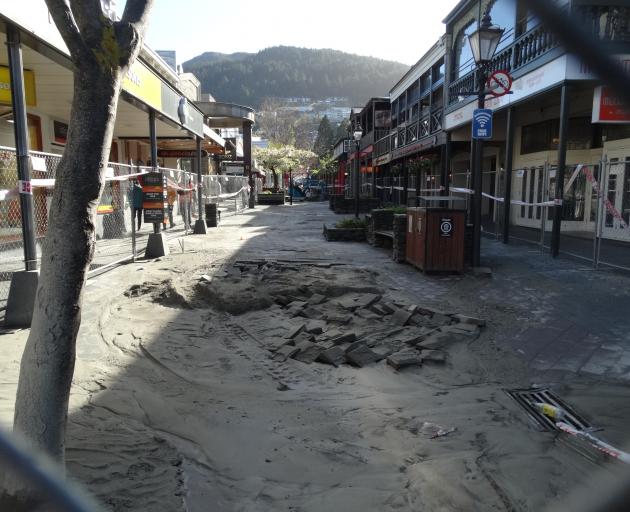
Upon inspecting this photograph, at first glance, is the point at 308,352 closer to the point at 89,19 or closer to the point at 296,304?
the point at 296,304

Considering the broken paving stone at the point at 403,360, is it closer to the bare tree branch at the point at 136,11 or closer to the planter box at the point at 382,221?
the bare tree branch at the point at 136,11

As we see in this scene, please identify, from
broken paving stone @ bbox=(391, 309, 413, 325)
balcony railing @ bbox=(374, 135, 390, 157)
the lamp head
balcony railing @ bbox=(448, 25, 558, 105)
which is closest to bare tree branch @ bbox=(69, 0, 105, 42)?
broken paving stone @ bbox=(391, 309, 413, 325)

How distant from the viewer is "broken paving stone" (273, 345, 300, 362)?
211 inches

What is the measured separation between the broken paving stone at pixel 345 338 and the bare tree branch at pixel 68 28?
407 centimetres

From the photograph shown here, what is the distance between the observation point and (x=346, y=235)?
1446cm

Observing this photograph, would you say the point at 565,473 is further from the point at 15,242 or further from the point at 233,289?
→ the point at 15,242

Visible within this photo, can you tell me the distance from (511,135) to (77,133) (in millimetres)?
12883

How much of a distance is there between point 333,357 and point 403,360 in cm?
70

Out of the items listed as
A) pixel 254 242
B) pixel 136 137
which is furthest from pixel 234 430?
pixel 136 137

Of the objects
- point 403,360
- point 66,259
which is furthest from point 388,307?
point 66,259

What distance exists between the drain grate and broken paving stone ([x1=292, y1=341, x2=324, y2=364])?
186 centimetres

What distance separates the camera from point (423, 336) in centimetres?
575

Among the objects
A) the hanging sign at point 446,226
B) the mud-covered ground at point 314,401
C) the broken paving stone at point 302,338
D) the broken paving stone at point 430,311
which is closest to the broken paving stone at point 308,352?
the mud-covered ground at point 314,401

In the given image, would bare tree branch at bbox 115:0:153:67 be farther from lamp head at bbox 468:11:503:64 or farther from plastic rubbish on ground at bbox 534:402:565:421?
lamp head at bbox 468:11:503:64
